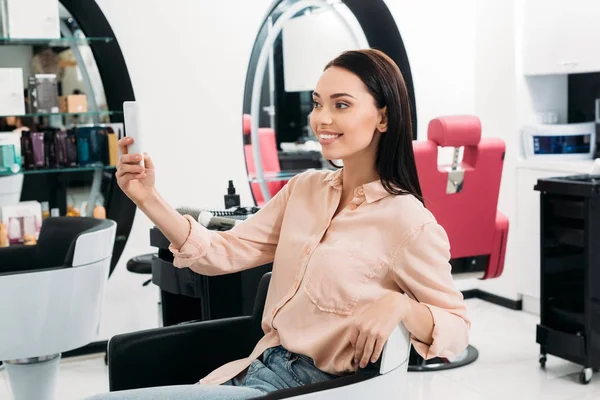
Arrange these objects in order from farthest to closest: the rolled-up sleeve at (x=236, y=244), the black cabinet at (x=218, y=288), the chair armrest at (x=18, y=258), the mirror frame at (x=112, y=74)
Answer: the mirror frame at (x=112, y=74) < the chair armrest at (x=18, y=258) < the black cabinet at (x=218, y=288) < the rolled-up sleeve at (x=236, y=244)

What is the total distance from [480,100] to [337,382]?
382cm

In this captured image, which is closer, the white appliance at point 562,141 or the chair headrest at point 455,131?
the chair headrest at point 455,131

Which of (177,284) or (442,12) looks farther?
(442,12)

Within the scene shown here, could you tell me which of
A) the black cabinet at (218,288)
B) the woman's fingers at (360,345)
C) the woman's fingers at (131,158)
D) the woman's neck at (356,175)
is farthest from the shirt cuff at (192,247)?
the black cabinet at (218,288)

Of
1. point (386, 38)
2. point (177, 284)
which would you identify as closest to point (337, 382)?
point (177, 284)

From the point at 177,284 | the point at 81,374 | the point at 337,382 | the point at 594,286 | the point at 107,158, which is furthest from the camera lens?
the point at 107,158

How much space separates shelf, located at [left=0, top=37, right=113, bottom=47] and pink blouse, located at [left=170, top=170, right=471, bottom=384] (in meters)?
2.53

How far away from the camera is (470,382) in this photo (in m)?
3.60

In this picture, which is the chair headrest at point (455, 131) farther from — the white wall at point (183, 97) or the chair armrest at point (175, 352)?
the chair armrest at point (175, 352)

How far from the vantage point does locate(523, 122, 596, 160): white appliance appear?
Answer: 15.2 ft

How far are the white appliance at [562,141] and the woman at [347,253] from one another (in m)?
3.19

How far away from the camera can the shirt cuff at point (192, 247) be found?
1.75m

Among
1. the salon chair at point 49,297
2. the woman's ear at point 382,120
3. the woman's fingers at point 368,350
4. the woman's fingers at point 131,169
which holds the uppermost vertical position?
the woman's ear at point 382,120

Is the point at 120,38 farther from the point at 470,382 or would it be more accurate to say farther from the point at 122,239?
the point at 470,382
